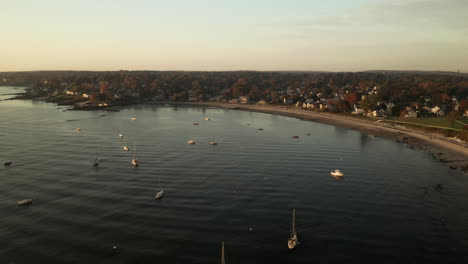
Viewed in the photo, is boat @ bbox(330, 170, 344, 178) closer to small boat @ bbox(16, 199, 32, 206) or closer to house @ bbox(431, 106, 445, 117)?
small boat @ bbox(16, 199, 32, 206)

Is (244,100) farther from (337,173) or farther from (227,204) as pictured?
(227,204)

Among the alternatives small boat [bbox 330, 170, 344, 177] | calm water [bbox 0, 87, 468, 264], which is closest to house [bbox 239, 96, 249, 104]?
calm water [bbox 0, 87, 468, 264]

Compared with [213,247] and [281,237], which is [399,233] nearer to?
[281,237]

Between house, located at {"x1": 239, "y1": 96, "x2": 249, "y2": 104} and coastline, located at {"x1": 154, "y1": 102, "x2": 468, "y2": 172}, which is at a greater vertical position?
house, located at {"x1": 239, "y1": 96, "x2": 249, "y2": 104}

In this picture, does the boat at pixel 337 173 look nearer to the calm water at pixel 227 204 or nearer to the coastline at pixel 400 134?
the calm water at pixel 227 204

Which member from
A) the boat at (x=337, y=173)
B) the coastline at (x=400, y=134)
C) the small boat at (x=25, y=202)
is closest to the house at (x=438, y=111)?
the coastline at (x=400, y=134)

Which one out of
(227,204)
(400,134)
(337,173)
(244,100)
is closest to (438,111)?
(400,134)
